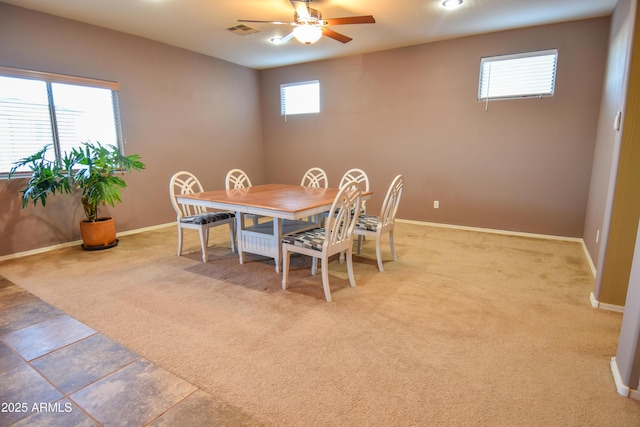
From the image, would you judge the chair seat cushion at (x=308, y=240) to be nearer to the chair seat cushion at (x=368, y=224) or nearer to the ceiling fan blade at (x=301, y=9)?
the chair seat cushion at (x=368, y=224)

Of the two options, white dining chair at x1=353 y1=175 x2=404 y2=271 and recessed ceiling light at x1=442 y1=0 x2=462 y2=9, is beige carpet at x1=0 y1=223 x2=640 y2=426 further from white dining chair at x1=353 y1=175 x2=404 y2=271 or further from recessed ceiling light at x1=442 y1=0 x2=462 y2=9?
recessed ceiling light at x1=442 y1=0 x2=462 y2=9

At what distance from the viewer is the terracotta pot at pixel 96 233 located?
154 inches

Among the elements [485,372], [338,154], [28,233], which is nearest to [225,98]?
[338,154]

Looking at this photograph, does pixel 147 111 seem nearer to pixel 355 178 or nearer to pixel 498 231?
pixel 355 178

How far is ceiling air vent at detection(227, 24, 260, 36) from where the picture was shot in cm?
410

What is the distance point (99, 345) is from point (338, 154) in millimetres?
4465

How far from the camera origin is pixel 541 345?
207 centimetres

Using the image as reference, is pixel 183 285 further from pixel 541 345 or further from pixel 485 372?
pixel 541 345

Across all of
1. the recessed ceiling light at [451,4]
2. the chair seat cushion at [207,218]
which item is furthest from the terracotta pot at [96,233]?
the recessed ceiling light at [451,4]

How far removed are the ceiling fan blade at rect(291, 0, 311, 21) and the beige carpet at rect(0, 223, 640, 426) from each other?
2.28 meters

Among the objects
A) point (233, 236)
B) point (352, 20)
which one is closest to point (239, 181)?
point (233, 236)

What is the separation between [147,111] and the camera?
187 inches

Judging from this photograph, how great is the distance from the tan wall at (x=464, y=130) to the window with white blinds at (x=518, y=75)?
0.26 ft

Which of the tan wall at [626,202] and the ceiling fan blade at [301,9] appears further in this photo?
the ceiling fan blade at [301,9]
